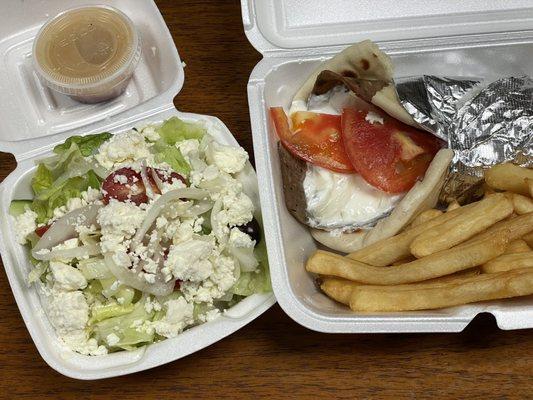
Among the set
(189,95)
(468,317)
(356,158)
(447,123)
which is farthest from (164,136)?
(468,317)

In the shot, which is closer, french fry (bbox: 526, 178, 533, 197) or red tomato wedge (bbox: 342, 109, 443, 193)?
french fry (bbox: 526, 178, 533, 197)

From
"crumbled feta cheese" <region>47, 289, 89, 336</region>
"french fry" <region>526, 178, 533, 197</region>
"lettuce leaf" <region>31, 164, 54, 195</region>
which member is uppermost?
"lettuce leaf" <region>31, 164, 54, 195</region>

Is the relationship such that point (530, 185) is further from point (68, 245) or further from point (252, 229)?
point (68, 245)

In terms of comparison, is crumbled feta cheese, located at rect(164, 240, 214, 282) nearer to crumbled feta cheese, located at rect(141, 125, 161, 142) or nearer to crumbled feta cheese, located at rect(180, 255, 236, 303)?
crumbled feta cheese, located at rect(180, 255, 236, 303)

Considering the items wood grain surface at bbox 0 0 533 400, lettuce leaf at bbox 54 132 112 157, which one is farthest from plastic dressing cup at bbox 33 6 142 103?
wood grain surface at bbox 0 0 533 400

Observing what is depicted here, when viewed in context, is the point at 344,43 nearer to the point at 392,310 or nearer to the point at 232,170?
the point at 232,170

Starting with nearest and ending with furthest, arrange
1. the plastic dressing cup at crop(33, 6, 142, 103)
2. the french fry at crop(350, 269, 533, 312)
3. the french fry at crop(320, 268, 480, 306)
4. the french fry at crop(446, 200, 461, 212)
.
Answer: the french fry at crop(350, 269, 533, 312), the french fry at crop(320, 268, 480, 306), the french fry at crop(446, 200, 461, 212), the plastic dressing cup at crop(33, 6, 142, 103)

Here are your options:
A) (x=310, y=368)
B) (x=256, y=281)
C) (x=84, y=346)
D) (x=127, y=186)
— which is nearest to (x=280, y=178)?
(x=256, y=281)
